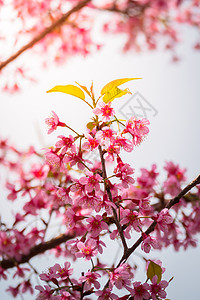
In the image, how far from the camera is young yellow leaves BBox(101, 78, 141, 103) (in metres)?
1.21

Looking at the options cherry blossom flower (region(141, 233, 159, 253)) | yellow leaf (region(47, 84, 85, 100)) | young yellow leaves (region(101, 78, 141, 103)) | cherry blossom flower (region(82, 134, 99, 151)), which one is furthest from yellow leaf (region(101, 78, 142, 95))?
cherry blossom flower (region(141, 233, 159, 253))

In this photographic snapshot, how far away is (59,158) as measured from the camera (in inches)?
49.8

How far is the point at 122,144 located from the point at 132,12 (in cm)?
361

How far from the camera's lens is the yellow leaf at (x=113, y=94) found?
1.22 m

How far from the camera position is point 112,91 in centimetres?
124

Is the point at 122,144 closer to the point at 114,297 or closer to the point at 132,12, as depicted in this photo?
the point at 114,297

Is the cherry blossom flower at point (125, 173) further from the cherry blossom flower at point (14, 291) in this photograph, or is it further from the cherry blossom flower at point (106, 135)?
the cherry blossom flower at point (14, 291)

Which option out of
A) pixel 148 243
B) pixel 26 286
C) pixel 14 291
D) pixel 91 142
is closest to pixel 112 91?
pixel 91 142

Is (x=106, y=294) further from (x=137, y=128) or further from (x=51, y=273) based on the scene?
(x=137, y=128)

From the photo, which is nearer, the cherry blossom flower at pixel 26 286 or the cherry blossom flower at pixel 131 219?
A: the cherry blossom flower at pixel 131 219

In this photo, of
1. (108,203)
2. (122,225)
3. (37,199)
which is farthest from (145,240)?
(37,199)

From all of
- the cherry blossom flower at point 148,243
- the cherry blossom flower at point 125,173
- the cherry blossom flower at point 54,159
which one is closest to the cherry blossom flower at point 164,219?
the cherry blossom flower at point 148,243

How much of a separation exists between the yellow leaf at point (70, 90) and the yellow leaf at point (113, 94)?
11 centimetres

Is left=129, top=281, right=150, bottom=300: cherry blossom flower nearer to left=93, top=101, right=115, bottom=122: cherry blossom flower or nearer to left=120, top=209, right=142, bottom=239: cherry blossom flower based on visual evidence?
left=120, top=209, right=142, bottom=239: cherry blossom flower
